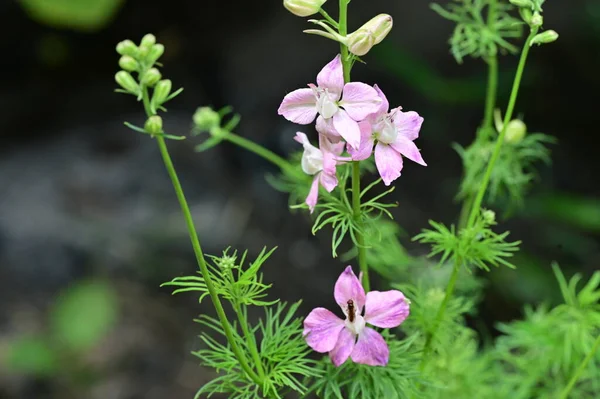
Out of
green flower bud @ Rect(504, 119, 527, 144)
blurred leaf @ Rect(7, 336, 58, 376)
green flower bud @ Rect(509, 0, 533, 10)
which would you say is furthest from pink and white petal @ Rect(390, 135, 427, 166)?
blurred leaf @ Rect(7, 336, 58, 376)

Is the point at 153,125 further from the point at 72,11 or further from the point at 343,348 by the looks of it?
the point at 72,11

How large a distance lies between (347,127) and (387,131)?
0.19ft

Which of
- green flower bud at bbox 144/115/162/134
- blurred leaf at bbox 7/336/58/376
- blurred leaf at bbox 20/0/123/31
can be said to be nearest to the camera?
green flower bud at bbox 144/115/162/134

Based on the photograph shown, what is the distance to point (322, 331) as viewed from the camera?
2.38ft

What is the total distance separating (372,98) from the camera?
64cm

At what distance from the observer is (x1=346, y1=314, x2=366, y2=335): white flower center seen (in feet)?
2.38

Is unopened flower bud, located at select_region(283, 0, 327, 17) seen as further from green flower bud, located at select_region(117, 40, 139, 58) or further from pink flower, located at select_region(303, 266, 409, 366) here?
pink flower, located at select_region(303, 266, 409, 366)

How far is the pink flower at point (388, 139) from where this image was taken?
67cm

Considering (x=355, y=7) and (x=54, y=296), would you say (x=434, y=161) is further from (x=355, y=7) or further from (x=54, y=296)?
(x=54, y=296)

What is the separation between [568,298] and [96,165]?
2466 millimetres

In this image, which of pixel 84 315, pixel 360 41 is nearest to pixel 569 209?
pixel 84 315

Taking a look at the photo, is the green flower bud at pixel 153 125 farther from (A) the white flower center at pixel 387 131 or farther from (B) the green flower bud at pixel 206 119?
(B) the green flower bud at pixel 206 119

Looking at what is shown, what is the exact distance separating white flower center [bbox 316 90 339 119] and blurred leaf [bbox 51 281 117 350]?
186 centimetres

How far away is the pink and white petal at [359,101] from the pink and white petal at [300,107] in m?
0.04
